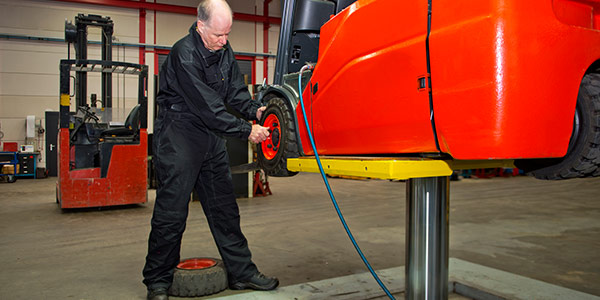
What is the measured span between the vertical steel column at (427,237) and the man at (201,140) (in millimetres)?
895

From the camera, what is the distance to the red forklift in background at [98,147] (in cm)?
586

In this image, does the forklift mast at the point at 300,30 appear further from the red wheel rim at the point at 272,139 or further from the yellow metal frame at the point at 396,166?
the yellow metal frame at the point at 396,166

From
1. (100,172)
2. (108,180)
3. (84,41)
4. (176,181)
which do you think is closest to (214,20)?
(176,181)

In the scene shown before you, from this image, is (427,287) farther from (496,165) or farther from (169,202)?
(169,202)

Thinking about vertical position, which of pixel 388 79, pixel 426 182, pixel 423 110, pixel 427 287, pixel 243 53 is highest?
pixel 243 53

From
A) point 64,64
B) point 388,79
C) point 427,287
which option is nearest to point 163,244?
point 427,287

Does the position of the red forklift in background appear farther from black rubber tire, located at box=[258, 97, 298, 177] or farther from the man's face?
black rubber tire, located at box=[258, 97, 298, 177]

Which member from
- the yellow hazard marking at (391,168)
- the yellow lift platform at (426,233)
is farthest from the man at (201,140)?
the yellow hazard marking at (391,168)

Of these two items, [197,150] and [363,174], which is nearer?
[363,174]

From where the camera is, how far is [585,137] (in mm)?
1505

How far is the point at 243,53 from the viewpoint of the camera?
45.0 feet

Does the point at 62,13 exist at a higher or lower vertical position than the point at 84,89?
higher

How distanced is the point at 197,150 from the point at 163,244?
58 cm

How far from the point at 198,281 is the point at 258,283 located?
0.36 meters
